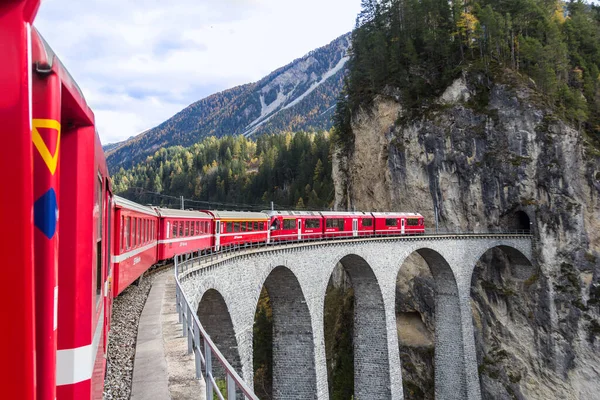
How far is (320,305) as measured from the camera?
21438mm

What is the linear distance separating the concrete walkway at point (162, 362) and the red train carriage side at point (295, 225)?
12.1 m

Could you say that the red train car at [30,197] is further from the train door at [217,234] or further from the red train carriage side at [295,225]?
the red train carriage side at [295,225]

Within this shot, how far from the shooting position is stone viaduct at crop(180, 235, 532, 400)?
49.8 feet

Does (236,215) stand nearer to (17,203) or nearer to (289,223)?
(289,223)

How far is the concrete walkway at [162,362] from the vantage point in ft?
18.3

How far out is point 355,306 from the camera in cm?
2686

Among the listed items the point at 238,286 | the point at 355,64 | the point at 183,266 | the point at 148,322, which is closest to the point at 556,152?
the point at 355,64

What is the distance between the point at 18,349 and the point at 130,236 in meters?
9.40

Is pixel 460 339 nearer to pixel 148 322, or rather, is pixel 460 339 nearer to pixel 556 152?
pixel 556 152

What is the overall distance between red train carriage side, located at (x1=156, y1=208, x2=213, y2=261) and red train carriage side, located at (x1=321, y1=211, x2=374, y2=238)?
30.0ft

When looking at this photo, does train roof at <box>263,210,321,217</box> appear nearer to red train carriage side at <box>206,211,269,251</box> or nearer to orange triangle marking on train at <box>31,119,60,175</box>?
red train carriage side at <box>206,211,269,251</box>

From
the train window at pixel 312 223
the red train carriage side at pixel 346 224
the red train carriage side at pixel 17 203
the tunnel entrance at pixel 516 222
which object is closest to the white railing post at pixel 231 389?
the red train carriage side at pixel 17 203

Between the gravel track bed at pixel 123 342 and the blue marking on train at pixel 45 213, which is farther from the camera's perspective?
the gravel track bed at pixel 123 342

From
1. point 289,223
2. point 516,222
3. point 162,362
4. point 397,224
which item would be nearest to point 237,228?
point 289,223
